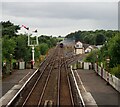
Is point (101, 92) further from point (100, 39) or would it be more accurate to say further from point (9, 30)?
point (100, 39)

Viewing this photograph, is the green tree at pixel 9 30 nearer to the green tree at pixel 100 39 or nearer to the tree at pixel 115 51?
the tree at pixel 115 51

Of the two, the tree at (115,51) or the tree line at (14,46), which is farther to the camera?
the tree line at (14,46)

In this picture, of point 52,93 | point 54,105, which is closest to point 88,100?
point 54,105

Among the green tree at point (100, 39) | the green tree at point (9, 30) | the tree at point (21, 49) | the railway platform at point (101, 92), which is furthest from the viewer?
the green tree at point (100, 39)

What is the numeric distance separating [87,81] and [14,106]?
458 inches

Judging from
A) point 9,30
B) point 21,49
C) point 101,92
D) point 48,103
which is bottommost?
point 48,103

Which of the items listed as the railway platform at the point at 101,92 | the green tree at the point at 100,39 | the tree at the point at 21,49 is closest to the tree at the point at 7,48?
the tree at the point at 21,49

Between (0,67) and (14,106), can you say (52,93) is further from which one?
(0,67)

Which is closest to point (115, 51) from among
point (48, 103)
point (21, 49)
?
point (48, 103)

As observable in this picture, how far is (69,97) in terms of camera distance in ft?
78.5

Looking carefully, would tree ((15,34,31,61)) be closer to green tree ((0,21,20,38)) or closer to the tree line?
the tree line

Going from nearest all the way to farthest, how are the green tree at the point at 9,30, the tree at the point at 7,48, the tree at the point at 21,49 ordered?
1. the tree at the point at 7,48
2. the tree at the point at 21,49
3. the green tree at the point at 9,30

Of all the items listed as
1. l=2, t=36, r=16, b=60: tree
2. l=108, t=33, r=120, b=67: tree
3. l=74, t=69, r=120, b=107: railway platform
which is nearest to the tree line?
l=2, t=36, r=16, b=60: tree

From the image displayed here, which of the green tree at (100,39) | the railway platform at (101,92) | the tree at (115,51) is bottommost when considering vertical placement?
the railway platform at (101,92)
